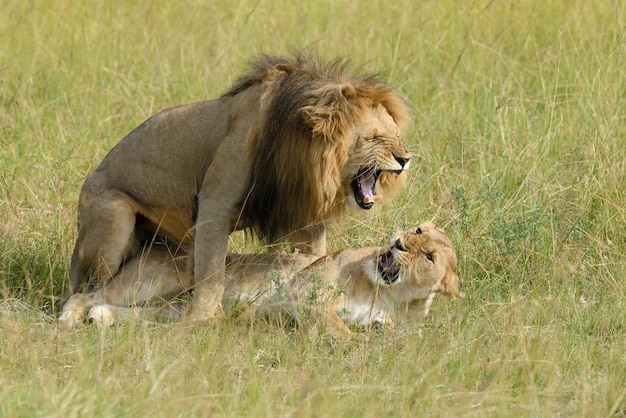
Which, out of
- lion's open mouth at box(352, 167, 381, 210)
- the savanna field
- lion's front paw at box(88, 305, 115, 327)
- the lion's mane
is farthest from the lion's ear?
lion's front paw at box(88, 305, 115, 327)

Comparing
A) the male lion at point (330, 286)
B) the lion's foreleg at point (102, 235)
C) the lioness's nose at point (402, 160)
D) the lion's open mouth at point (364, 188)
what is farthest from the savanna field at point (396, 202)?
the lioness's nose at point (402, 160)

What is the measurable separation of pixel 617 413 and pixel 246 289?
181 cm

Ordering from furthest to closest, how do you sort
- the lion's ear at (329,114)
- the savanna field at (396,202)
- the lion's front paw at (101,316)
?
the lion's front paw at (101,316)
the lion's ear at (329,114)
the savanna field at (396,202)

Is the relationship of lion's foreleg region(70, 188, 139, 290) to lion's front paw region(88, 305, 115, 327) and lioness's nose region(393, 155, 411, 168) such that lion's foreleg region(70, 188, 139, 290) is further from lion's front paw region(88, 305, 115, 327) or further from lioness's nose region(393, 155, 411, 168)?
lioness's nose region(393, 155, 411, 168)

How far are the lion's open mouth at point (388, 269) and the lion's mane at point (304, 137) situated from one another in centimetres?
30

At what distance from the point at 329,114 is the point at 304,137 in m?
0.16

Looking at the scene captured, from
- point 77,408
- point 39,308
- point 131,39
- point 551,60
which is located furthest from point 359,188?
point 131,39

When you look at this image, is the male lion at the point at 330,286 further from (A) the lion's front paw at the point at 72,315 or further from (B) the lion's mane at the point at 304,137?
(B) the lion's mane at the point at 304,137

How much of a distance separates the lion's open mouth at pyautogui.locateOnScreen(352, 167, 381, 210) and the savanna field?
0.38 metres

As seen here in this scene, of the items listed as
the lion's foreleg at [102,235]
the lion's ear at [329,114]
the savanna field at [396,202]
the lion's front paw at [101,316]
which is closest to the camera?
the savanna field at [396,202]

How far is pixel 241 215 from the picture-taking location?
15.6 feet

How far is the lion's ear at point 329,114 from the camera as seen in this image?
448 centimetres

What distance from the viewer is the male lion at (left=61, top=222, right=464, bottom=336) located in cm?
455

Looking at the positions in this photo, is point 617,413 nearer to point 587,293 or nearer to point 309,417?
point 309,417
